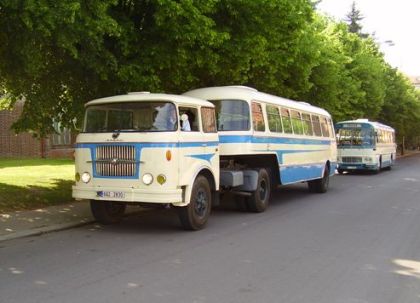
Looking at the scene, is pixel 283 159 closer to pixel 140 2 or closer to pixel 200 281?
pixel 140 2

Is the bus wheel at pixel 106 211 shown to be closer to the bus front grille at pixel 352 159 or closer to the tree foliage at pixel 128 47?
the tree foliage at pixel 128 47

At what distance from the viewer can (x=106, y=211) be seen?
36.3ft

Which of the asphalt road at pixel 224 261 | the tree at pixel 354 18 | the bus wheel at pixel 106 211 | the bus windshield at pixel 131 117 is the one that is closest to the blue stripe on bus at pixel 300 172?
the asphalt road at pixel 224 261

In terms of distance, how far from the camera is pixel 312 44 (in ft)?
66.2

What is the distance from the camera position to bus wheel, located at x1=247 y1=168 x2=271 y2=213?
520 inches

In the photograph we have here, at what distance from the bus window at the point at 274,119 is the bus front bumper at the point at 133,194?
15.5 feet

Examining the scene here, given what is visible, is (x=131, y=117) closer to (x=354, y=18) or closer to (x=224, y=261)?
(x=224, y=261)

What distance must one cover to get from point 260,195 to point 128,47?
4.61m

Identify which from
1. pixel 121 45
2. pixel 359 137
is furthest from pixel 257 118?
pixel 359 137

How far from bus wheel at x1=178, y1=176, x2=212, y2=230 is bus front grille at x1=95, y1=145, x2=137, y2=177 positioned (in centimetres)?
123

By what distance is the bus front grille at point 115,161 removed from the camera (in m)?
9.87

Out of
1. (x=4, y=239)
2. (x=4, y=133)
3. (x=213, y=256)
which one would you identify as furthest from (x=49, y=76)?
(x=4, y=133)

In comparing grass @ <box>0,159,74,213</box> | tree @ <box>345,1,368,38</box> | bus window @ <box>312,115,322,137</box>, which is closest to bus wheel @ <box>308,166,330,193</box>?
bus window @ <box>312,115,322,137</box>

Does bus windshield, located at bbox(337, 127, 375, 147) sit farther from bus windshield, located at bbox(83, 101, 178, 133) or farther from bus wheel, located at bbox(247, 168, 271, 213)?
bus windshield, located at bbox(83, 101, 178, 133)
